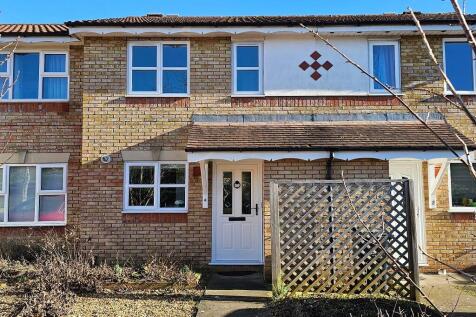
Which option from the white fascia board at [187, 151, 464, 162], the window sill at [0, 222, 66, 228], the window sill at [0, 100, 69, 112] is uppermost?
the window sill at [0, 100, 69, 112]

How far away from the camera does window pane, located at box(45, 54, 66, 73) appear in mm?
11188

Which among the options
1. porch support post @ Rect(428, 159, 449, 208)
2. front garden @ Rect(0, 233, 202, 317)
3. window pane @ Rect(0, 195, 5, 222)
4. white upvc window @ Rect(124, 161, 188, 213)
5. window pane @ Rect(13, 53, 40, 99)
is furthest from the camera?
window pane @ Rect(13, 53, 40, 99)

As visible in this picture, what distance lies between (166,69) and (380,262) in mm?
6567

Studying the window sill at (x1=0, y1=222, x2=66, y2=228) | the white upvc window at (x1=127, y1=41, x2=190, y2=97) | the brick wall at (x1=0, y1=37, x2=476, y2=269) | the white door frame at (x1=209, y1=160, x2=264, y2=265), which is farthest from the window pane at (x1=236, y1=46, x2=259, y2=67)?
the window sill at (x1=0, y1=222, x2=66, y2=228)

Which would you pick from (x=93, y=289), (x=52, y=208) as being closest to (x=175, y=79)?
(x=52, y=208)

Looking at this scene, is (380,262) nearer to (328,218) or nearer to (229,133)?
(328,218)

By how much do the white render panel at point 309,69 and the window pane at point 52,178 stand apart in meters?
5.58

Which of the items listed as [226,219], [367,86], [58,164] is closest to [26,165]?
[58,164]

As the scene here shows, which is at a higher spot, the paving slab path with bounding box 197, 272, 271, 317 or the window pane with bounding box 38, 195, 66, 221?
the window pane with bounding box 38, 195, 66, 221

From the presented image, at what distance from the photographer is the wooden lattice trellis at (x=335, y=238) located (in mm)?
7129

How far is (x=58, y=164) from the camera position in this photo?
1086 cm

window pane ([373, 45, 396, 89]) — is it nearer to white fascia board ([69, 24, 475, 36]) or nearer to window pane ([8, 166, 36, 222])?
white fascia board ([69, 24, 475, 36])

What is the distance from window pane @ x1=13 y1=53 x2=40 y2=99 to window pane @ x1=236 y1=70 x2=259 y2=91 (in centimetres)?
516

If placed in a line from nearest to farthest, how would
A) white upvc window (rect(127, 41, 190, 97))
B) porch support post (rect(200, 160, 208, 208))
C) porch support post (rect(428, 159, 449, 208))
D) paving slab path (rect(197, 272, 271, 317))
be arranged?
paving slab path (rect(197, 272, 271, 317)) → porch support post (rect(200, 160, 208, 208)) → porch support post (rect(428, 159, 449, 208)) → white upvc window (rect(127, 41, 190, 97))
